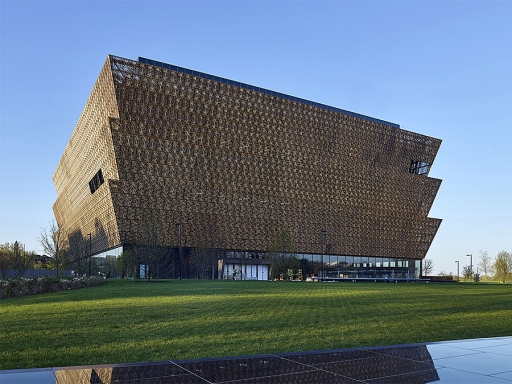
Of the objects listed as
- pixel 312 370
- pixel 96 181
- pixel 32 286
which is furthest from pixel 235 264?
pixel 312 370

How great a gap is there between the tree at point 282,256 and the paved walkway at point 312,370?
66.1 metres

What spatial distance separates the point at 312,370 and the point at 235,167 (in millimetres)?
75275

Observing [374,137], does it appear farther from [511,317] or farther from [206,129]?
[511,317]

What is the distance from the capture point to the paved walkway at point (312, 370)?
711 cm

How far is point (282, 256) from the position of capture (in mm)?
75688

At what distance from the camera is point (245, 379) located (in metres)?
7.12

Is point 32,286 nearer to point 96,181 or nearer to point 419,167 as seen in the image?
point 96,181

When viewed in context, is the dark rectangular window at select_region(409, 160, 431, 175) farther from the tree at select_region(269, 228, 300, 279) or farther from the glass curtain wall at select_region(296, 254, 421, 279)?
the tree at select_region(269, 228, 300, 279)

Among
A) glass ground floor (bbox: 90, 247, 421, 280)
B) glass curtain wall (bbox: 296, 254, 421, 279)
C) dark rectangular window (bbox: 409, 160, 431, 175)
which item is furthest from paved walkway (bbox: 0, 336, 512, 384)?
dark rectangular window (bbox: 409, 160, 431, 175)

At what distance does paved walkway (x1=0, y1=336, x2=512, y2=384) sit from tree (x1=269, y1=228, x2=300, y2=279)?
66084 mm

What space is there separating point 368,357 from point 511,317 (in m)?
11.1

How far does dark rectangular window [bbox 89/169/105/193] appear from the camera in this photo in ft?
270

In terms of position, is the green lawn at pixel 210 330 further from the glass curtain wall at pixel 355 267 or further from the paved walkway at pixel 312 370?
the glass curtain wall at pixel 355 267

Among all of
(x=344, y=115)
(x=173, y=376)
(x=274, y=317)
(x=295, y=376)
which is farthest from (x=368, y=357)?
(x=344, y=115)
